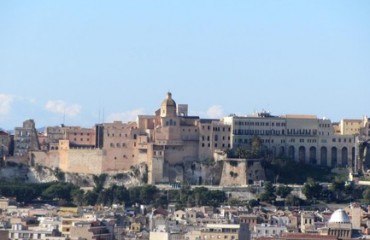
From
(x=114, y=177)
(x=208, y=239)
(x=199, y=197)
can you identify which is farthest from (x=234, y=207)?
(x=208, y=239)

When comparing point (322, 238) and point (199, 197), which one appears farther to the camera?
point (199, 197)

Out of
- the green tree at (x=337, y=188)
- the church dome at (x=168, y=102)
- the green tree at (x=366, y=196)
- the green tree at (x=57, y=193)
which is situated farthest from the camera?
the church dome at (x=168, y=102)

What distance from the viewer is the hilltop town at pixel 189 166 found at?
99.4 m

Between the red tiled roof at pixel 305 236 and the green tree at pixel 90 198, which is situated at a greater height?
the green tree at pixel 90 198

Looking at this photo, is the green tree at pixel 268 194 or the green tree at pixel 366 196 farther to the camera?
the green tree at pixel 366 196

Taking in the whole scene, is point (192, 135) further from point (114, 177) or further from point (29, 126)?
point (29, 126)

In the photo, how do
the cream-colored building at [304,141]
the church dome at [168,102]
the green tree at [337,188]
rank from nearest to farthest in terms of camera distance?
the green tree at [337,188] < the church dome at [168,102] < the cream-colored building at [304,141]

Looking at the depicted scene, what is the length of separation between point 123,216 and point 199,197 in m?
9.85

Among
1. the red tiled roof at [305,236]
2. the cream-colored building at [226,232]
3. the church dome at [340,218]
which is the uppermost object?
the church dome at [340,218]

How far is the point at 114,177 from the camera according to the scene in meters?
105

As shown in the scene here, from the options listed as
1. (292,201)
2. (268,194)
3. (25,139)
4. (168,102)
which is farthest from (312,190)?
(25,139)

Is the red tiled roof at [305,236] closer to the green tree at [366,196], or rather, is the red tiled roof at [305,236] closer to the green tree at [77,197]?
the green tree at [366,196]

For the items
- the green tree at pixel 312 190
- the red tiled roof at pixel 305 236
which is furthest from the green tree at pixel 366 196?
the red tiled roof at pixel 305 236

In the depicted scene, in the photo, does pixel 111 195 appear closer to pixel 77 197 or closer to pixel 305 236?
pixel 77 197
